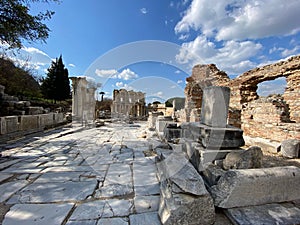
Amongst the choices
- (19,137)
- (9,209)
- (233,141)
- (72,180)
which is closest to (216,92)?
(233,141)

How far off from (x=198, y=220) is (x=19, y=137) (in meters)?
7.54

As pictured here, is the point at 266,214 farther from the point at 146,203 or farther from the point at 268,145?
the point at 268,145

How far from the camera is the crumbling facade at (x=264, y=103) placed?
4949mm

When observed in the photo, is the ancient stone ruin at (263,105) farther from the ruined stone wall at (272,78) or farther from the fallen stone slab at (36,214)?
the fallen stone slab at (36,214)

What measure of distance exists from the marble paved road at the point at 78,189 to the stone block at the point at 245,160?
50.4 inches

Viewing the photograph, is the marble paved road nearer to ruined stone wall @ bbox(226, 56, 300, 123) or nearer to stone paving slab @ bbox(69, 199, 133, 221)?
stone paving slab @ bbox(69, 199, 133, 221)

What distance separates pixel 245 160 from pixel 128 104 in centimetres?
1912

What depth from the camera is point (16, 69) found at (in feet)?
61.9

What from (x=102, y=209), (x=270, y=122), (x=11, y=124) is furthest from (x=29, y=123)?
(x=270, y=122)

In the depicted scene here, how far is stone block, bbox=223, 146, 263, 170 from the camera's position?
2195 mm

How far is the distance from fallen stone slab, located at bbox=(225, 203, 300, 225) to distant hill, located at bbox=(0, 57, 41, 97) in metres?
22.4

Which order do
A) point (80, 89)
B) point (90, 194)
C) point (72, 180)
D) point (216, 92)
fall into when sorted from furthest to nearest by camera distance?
point (80, 89)
point (216, 92)
point (72, 180)
point (90, 194)

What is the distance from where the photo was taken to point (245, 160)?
2.21 m

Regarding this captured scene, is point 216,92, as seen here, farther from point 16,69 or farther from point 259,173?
point 16,69
